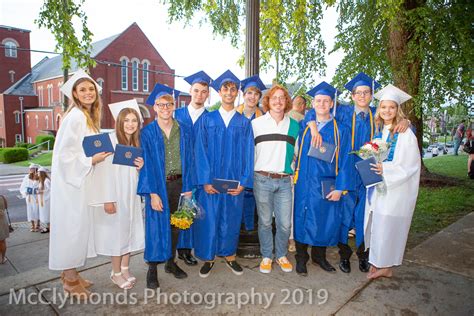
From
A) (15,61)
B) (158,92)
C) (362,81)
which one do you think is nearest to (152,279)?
(158,92)

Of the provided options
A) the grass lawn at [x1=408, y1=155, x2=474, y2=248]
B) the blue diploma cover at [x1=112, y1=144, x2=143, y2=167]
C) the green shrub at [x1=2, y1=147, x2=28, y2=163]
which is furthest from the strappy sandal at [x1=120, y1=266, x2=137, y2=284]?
the green shrub at [x1=2, y1=147, x2=28, y2=163]

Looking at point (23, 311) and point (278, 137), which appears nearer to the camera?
point (23, 311)

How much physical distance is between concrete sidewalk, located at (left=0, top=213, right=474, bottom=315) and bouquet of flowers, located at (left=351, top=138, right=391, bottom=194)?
1106 millimetres

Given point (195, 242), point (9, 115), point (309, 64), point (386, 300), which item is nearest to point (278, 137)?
point (195, 242)

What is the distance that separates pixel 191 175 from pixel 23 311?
6.66ft

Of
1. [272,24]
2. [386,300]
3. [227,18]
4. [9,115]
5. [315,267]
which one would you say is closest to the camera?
[386,300]

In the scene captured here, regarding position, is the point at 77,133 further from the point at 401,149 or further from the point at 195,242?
the point at 401,149

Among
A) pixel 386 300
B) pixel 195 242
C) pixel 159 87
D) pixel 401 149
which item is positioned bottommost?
pixel 386 300

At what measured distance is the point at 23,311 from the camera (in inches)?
119

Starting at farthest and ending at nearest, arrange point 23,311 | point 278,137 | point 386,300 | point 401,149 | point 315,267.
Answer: point 315,267
point 278,137
point 401,149
point 386,300
point 23,311

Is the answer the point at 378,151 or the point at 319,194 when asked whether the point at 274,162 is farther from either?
the point at 378,151

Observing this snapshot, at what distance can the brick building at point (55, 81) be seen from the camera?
3256cm

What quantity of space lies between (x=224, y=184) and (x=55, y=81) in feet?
135

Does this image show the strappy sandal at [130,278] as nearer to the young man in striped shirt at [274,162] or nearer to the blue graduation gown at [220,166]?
the blue graduation gown at [220,166]
